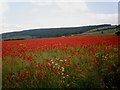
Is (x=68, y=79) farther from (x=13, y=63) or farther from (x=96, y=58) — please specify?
(x=13, y=63)

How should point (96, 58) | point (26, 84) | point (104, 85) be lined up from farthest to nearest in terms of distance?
point (96, 58) → point (26, 84) → point (104, 85)

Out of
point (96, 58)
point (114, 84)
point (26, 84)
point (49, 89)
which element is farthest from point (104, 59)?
point (26, 84)

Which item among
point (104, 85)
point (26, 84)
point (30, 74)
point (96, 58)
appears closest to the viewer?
point (104, 85)

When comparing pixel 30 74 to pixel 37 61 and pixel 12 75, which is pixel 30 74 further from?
pixel 37 61

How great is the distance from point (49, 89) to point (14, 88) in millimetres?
1008

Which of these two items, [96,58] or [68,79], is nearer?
[68,79]

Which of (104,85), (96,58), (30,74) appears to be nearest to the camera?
(104,85)

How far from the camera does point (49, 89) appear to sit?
6055mm

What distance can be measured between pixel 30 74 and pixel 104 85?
2242 millimetres

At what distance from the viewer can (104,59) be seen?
711 centimetres

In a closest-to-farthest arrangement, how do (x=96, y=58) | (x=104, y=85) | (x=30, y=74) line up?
(x=104, y=85)
(x=30, y=74)
(x=96, y=58)

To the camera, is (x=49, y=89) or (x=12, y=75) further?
(x=12, y=75)

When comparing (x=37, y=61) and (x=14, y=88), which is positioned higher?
(x=37, y=61)

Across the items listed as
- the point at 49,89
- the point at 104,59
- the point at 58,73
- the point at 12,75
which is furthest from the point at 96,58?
the point at 12,75
